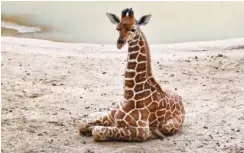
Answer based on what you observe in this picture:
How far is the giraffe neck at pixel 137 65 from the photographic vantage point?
14.3ft

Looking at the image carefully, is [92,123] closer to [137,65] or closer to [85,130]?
[85,130]

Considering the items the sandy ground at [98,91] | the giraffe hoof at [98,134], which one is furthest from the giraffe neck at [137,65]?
the sandy ground at [98,91]

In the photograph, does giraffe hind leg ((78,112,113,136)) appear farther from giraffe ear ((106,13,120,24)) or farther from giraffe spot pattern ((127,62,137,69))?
giraffe ear ((106,13,120,24))

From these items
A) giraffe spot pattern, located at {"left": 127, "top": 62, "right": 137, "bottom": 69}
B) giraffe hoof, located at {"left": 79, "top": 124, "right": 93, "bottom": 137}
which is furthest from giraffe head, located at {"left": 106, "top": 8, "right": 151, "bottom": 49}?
giraffe hoof, located at {"left": 79, "top": 124, "right": 93, "bottom": 137}

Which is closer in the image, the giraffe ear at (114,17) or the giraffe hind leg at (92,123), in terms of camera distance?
the giraffe ear at (114,17)

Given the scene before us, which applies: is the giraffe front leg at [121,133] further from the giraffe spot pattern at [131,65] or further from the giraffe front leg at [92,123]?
the giraffe spot pattern at [131,65]

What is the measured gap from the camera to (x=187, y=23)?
30.6 feet

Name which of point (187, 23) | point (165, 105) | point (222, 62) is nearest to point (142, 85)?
point (165, 105)

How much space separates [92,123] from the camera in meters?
4.52

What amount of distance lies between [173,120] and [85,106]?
3.24 feet

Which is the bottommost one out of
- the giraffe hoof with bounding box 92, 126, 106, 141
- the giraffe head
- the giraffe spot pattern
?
the giraffe hoof with bounding box 92, 126, 106, 141

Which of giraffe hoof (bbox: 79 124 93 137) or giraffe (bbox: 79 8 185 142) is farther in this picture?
giraffe hoof (bbox: 79 124 93 137)

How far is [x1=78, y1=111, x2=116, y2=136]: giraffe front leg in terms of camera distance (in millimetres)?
4457

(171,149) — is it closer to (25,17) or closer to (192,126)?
(192,126)
